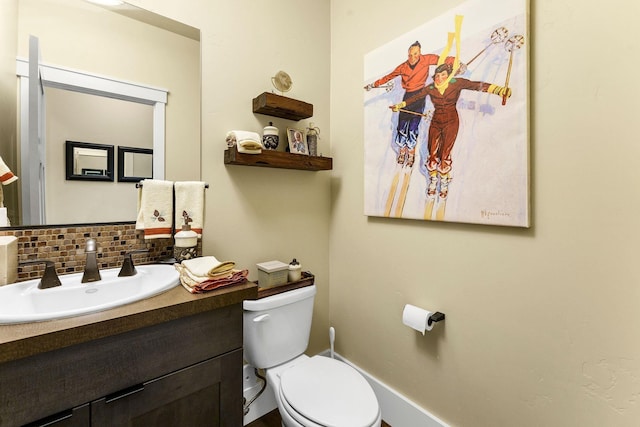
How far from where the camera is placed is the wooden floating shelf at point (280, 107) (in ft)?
4.98

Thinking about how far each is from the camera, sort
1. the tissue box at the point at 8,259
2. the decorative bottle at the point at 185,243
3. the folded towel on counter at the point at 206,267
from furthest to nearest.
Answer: the decorative bottle at the point at 185,243
the folded towel on counter at the point at 206,267
the tissue box at the point at 8,259

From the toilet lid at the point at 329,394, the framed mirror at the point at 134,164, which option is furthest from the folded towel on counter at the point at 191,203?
the toilet lid at the point at 329,394

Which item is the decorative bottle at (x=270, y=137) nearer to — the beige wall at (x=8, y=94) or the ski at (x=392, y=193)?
the ski at (x=392, y=193)

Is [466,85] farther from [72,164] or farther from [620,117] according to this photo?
[72,164]

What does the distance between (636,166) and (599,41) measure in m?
0.41

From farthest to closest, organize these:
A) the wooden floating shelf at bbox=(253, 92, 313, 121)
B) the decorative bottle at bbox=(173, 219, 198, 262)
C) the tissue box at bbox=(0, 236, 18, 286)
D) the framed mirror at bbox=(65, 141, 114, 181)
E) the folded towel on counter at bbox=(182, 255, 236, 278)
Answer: the wooden floating shelf at bbox=(253, 92, 313, 121) → the decorative bottle at bbox=(173, 219, 198, 262) → the framed mirror at bbox=(65, 141, 114, 181) → the folded towel on counter at bbox=(182, 255, 236, 278) → the tissue box at bbox=(0, 236, 18, 286)

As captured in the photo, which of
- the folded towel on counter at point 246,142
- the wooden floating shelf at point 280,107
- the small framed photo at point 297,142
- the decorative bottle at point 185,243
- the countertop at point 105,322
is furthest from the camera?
the small framed photo at point 297,142

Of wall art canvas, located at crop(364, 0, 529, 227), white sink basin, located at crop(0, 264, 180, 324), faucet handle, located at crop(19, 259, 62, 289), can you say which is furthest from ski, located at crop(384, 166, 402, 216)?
faucet handle, located at crop(19, 259, 62, 289)

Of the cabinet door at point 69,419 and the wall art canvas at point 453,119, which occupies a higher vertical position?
the wall art canvas at point 453,119

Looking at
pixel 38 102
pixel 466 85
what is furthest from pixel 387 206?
pixel 38 102

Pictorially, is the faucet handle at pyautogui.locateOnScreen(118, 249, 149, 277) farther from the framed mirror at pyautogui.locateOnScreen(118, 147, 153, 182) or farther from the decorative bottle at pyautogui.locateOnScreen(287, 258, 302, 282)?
the decorative bottle at pyautogui.locateOnScreen(287, 258, 302, 282)

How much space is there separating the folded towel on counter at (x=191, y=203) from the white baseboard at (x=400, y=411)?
130 cm

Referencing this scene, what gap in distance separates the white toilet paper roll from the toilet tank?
49 centimetres

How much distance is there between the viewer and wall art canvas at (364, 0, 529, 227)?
3.57ft
